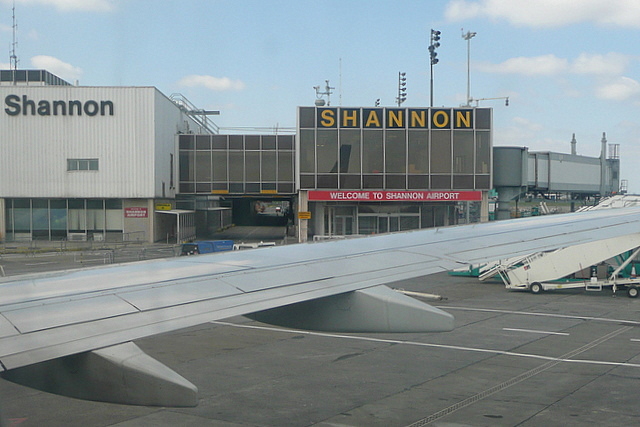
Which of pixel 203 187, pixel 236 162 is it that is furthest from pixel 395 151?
pixel 203 187

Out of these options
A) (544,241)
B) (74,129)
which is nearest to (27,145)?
(74,129)

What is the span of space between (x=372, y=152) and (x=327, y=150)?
11.6 ft

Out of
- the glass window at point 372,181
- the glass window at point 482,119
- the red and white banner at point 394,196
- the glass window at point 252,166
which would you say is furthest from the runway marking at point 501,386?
the glass window at point 252,166

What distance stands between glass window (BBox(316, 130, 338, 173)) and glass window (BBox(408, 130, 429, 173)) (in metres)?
5.92

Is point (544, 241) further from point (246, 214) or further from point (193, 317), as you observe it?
point (246, 214)

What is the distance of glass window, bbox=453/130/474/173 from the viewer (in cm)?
5172

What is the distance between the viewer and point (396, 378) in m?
14.8

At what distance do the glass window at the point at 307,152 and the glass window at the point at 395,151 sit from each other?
579 cm

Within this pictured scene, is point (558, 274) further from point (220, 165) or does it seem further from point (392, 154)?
point (220, 165)

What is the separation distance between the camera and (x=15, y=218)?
184 ft

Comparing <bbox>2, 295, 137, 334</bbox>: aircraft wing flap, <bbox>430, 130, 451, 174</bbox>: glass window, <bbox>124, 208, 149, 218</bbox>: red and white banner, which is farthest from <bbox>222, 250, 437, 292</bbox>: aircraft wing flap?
<bbox>124, 208, 149, 218</bbox>: red and white banner

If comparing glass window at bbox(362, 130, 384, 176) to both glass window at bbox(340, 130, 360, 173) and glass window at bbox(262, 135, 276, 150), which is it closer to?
glass window at bbox(340, 130, 360, 173)

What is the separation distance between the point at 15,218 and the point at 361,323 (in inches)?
2170

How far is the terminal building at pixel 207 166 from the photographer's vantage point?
51.2 metres
